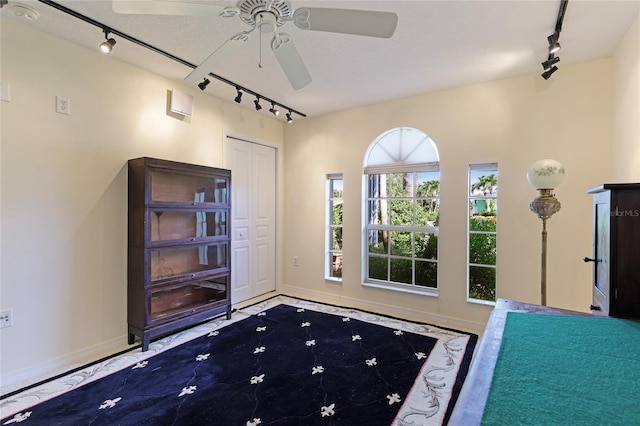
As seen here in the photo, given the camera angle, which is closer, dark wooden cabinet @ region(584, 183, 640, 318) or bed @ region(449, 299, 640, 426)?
bed @ region(449, 299, 640, 426)

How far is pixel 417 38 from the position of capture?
2.41m

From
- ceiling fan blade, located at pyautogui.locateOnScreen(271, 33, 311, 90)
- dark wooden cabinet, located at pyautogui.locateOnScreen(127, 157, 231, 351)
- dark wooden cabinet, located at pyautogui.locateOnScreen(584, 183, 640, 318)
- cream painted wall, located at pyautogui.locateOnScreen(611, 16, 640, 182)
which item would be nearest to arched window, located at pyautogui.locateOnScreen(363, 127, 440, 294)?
cream painted wall, located at pyautogui.locateOnScreen(611, 16, 640, 182)

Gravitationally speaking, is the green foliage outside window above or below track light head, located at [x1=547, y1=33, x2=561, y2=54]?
below

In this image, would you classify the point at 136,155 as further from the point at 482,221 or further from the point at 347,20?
the point at 482,221

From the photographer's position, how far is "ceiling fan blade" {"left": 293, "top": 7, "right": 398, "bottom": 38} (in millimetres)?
1465

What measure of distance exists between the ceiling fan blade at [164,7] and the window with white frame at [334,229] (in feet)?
9.81

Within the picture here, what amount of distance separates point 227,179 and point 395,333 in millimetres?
2476

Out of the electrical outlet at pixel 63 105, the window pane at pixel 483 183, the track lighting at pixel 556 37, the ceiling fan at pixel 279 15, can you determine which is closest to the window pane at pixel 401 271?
the window pane at pixel 483 183

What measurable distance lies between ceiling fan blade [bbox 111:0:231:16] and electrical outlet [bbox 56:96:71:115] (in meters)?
1.54

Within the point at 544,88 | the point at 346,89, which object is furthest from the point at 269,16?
the point at 544,88

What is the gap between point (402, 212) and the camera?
12.9 feet

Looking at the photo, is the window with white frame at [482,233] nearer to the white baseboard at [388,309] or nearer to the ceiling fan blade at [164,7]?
the white baseboard at [388,309]

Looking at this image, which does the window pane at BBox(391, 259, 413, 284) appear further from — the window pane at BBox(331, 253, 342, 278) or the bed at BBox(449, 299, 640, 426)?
the bed at BBox(449, 299, 640, 426)

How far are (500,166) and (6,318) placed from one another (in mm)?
4457
